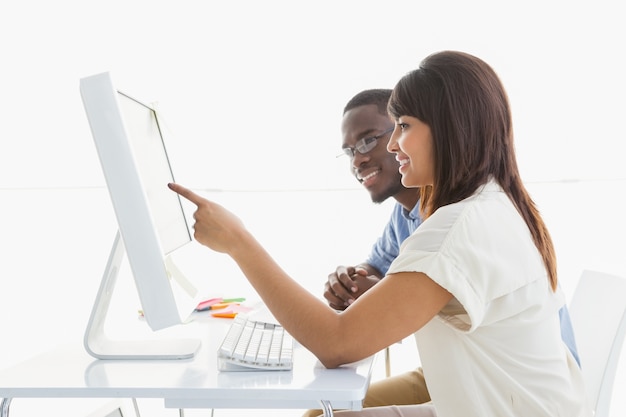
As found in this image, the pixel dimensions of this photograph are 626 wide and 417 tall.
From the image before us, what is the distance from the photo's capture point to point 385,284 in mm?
982

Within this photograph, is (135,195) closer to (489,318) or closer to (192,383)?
(192,383)

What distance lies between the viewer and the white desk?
95 centimetres

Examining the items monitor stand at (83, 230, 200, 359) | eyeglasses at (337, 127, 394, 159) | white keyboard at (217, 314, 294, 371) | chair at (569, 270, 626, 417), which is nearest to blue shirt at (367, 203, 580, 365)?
eyeglasses at (337, 127, 394, 159)

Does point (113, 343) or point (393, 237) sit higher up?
point (113, 343)

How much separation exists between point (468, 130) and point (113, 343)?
0.71m

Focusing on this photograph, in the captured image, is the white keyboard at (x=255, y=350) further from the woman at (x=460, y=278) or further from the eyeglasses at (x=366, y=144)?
the eyeglasses at (x=366, y=144)

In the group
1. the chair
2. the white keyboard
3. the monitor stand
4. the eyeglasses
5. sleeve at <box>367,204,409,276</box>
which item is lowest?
the chair

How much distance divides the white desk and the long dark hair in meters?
0.33

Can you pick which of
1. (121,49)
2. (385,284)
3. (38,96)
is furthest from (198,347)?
(38,96)

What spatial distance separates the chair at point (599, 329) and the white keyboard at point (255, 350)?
584 millimetres

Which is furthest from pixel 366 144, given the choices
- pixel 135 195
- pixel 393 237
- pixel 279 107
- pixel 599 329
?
pixel 279 107

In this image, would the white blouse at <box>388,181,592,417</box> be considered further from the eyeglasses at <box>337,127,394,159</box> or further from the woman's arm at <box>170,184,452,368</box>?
the eyeglasses at <box>337,127,394,159</box>

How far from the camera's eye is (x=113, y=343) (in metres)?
1.21

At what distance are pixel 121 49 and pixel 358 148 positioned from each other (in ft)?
11.9
